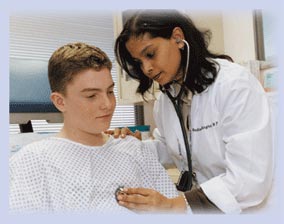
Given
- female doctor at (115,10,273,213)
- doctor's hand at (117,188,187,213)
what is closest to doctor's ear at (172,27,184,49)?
female doctor at (115,10,273,213)

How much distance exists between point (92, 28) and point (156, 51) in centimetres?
17

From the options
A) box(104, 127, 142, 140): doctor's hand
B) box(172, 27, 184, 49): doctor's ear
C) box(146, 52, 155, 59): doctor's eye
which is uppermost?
box(172, 27, 184, 49): doctor's ear

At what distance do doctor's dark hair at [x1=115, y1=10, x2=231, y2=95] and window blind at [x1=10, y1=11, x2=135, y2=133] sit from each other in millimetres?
44

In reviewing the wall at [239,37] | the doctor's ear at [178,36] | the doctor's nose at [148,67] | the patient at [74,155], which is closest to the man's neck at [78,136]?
the patient at [74,155]

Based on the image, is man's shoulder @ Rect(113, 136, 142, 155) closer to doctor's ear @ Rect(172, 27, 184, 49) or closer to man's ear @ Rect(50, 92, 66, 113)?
man's ear @ Rect(50, 92, 66, 113)

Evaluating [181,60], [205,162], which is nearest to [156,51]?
[181,60]

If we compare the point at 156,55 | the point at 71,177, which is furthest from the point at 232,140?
the point at 71,177

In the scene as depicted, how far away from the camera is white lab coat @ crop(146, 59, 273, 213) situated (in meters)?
0.87

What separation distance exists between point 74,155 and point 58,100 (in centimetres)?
14

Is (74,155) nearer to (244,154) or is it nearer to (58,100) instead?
(58,100)

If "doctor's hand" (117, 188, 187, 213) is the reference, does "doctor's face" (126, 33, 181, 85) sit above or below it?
above

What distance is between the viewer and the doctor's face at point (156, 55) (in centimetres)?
94

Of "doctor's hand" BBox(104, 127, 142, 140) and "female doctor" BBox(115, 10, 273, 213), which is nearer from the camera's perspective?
"female doctor" BBox(115, 10, 273, 213)

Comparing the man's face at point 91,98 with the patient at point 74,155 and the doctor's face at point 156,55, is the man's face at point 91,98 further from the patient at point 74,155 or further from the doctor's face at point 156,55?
Result: the doctor's face at point 156,55
